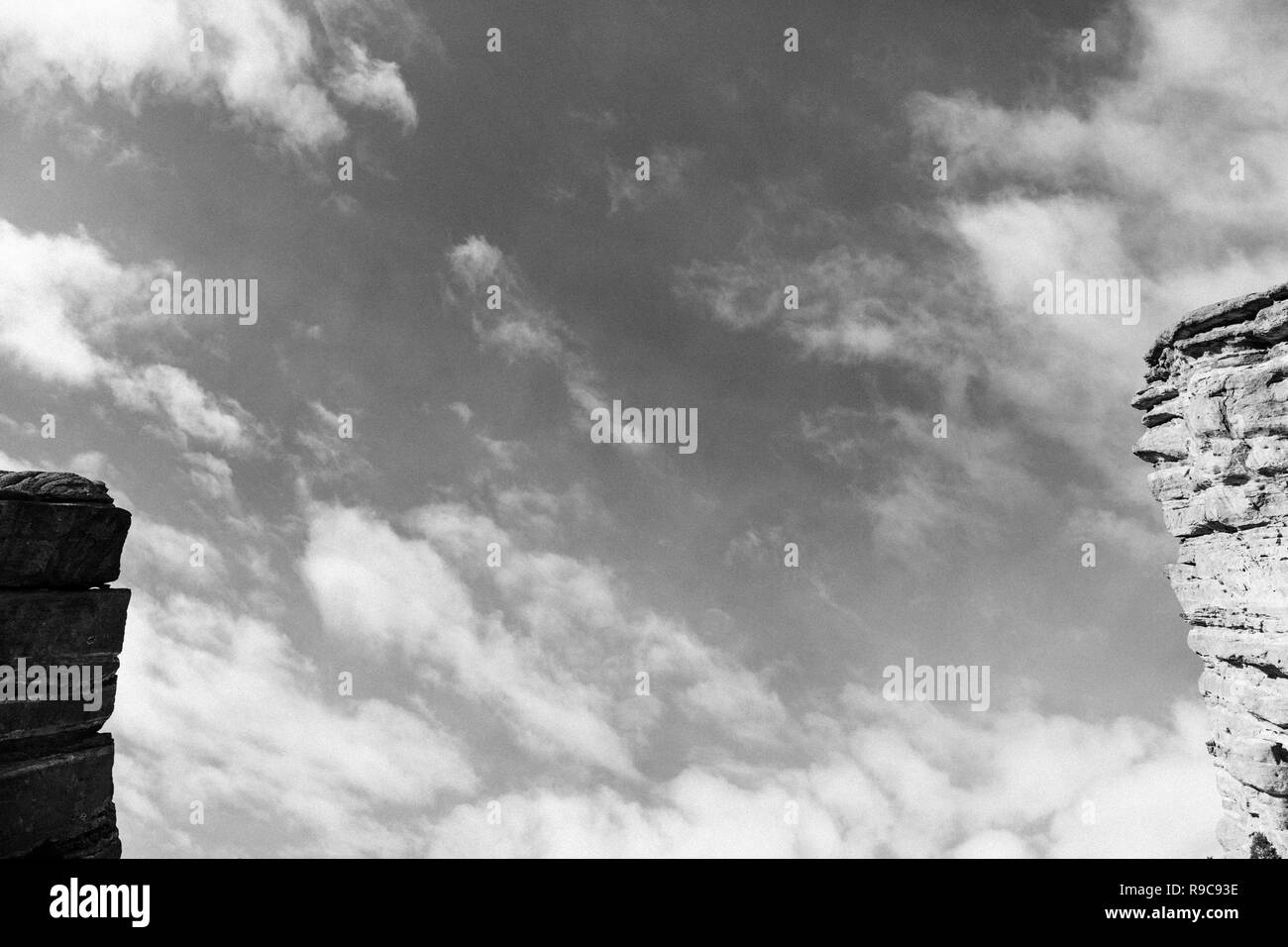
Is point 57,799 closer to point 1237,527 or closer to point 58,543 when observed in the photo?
point 58,543

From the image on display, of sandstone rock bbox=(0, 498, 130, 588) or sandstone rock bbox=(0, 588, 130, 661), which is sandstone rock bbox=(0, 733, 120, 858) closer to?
sandstone rock bbox=(0, 588, 130, 661)

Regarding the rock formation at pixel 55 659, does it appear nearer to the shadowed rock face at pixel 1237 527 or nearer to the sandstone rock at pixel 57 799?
the sandstone rock at pixel 57 799

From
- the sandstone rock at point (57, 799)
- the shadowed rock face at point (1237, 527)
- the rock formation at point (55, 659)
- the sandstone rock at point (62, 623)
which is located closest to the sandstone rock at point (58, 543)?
the rock formation at point (55, 659)

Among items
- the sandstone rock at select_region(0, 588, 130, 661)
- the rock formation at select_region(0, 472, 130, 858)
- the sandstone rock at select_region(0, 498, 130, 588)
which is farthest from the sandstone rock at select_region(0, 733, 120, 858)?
the sandstone rock at select_region(0, 498, 130, 588)

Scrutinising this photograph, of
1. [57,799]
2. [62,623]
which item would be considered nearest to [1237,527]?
[62,623]
